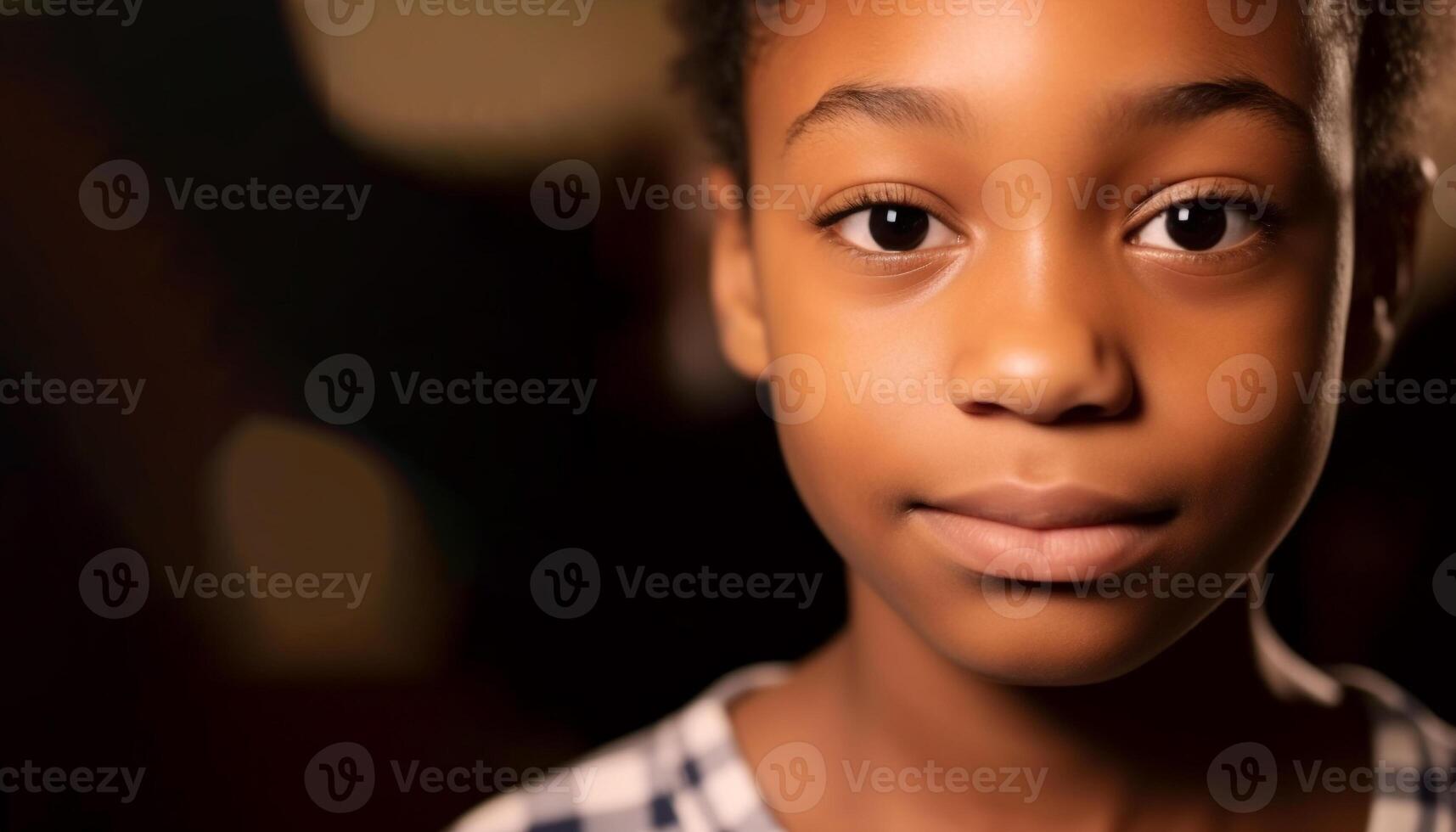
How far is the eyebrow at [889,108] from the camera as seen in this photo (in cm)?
74

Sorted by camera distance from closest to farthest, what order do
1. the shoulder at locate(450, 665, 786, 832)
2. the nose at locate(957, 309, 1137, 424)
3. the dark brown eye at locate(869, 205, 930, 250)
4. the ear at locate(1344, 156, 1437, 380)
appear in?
the nose at locate(957, 309, 1137, 424) → the dark brown eye at locate(869, 205, 930, 250) → the ear at locate(1344, 156, 1437, 380) → the shoulder at locate(450, 665, 786, 832)

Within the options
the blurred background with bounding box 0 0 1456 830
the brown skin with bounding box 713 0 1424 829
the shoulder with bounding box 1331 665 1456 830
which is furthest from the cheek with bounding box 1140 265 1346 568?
the blurred background with bounding box 0 0 1456 830

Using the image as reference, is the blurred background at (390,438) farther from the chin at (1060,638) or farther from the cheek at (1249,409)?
the chin at (1060,638)

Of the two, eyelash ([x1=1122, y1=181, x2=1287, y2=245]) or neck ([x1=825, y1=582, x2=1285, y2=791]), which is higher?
eyelash ([x1=1122, y1=181, x2=1287, y2=245])

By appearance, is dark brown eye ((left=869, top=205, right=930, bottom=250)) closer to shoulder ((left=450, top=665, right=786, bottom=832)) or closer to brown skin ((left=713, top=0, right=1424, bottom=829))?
brown skin ((left=713, top=0, right=1424, bottom=829))

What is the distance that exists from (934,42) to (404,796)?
0.83 metres

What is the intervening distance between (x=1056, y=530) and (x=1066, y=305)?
128mm

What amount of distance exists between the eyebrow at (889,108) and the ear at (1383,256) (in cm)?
35

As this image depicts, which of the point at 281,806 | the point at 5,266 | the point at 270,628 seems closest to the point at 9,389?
the point at 5,266

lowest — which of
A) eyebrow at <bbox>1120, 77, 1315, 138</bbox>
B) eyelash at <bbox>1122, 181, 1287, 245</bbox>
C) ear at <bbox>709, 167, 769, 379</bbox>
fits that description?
ear at <bbox>709, 167, 769, 379</bbox>

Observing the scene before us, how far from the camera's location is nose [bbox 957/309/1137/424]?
0.69 m

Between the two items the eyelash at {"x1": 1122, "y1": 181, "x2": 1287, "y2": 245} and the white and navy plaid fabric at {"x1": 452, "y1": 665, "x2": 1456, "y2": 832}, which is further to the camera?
the white and navy plaid fabric at {"x1": 452, "y1": 665, "x2": 1456, "y2": 832}

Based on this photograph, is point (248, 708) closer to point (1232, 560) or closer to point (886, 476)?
point (886, 476)

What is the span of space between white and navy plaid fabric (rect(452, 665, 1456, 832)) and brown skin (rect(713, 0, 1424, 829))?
18 cm
